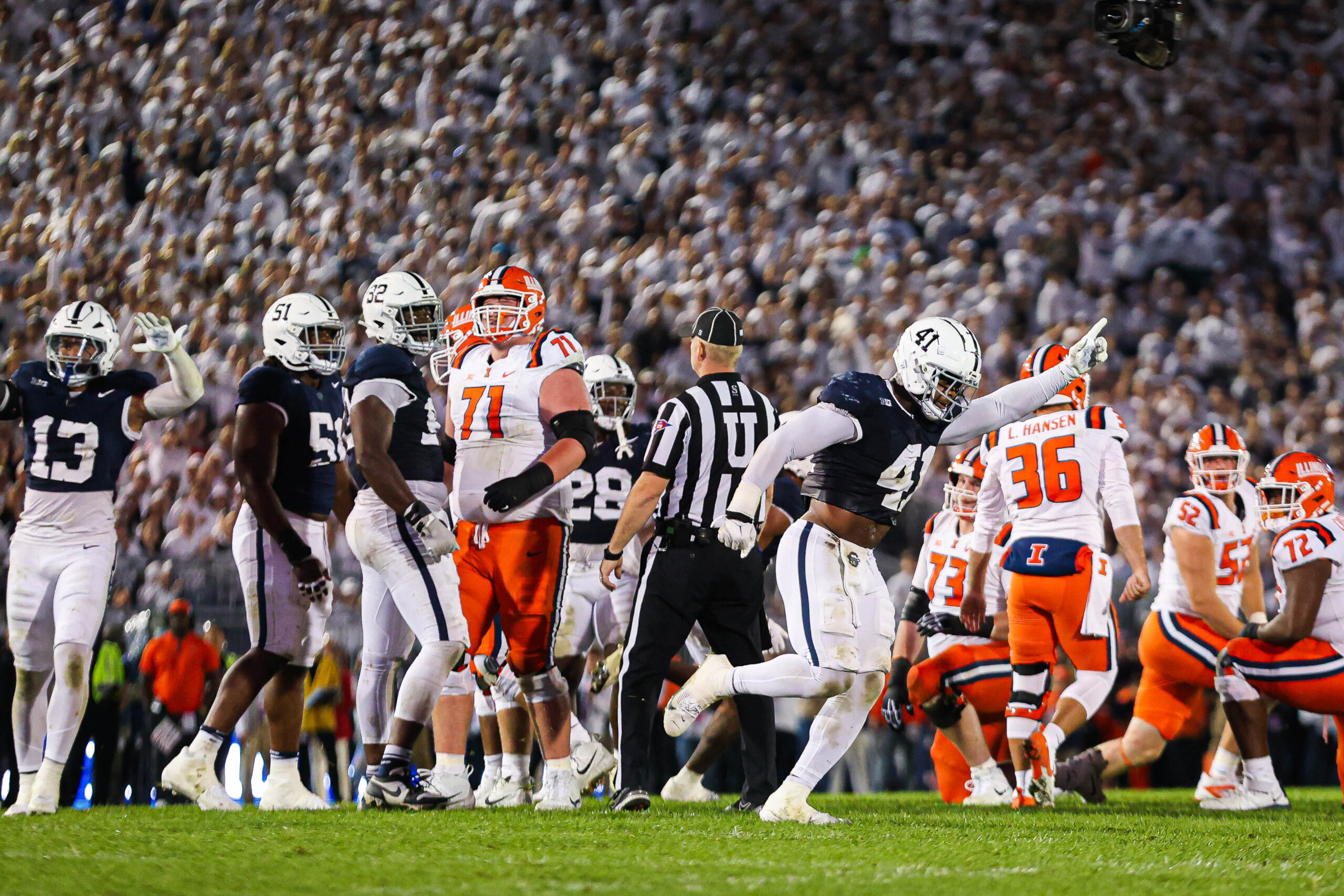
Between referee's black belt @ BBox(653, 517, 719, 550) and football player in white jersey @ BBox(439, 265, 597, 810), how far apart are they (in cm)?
42

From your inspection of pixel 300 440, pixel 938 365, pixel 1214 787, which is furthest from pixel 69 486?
pixel 1214 787

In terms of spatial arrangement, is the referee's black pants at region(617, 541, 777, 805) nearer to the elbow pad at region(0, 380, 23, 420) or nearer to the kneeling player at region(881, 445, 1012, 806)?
the kneeling player at region(881, 445, 1012, 806)

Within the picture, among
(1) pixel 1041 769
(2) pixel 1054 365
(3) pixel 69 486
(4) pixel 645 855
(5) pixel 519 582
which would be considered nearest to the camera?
(4) pixel 645 855

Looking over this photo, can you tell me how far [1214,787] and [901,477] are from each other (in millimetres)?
3298

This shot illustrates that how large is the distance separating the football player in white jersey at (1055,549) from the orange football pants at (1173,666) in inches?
11.2

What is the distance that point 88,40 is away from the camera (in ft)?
53.4

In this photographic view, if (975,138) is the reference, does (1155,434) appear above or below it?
below

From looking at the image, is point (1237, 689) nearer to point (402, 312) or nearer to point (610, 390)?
point (610, 390)

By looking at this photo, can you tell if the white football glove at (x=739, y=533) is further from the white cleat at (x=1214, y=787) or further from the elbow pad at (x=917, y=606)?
the white cleat at (x=1214, y=787)

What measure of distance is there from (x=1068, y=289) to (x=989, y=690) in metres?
7.75

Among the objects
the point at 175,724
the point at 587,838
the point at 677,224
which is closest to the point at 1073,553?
the point at 587,838

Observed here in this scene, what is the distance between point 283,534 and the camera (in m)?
5.72

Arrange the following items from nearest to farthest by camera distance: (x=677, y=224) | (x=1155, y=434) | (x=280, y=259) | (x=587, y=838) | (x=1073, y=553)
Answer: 1. (x=587, y=838)
2. (x=1073, y=553)
3. (x=1155, y=434)
4. (x=280, y=259)
5. (x=677, y=224)

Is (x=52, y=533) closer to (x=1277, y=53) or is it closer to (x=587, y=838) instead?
(x=587, y=838)
